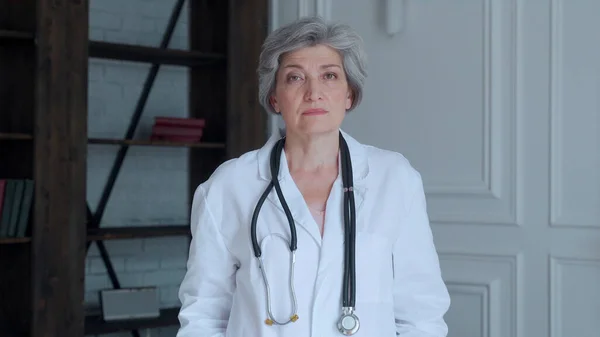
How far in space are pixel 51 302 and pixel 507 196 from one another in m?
1.83

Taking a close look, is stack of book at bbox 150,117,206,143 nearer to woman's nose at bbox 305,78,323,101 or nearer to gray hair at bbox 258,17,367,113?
gray hair at bbox 258,17,367,113

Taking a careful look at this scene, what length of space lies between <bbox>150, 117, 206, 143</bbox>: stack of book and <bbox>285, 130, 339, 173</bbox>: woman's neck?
211 centimetres

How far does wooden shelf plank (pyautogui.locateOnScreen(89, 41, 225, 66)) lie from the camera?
3.88 meters

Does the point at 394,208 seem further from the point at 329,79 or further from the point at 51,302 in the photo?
the point at 51,302

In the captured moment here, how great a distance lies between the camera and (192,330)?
1.98 metres

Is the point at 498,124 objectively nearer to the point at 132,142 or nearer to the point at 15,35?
the point at 132,142

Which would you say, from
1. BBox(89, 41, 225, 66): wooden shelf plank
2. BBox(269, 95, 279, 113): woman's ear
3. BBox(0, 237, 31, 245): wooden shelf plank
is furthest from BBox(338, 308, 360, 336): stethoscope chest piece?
BBox(89, 41, 225, 66): wooden shelf plank

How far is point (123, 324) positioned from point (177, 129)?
0.90 m

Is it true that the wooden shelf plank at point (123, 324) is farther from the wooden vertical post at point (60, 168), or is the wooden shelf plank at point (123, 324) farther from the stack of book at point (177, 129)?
the stack of book at point (177, 129)

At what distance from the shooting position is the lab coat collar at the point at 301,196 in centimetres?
193

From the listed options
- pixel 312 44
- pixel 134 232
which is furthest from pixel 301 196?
pixel 134 232

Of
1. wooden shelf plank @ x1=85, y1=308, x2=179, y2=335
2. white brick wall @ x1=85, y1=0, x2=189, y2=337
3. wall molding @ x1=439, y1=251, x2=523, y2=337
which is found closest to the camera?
wall molding @ x1=439, y1=251, x2=523, y2=337

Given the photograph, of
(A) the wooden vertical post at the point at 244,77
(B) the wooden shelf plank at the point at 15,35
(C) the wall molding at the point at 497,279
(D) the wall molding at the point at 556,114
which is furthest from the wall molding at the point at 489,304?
(B) the wooden shelf plank at the point at 15,35

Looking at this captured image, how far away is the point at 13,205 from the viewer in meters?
3.57
